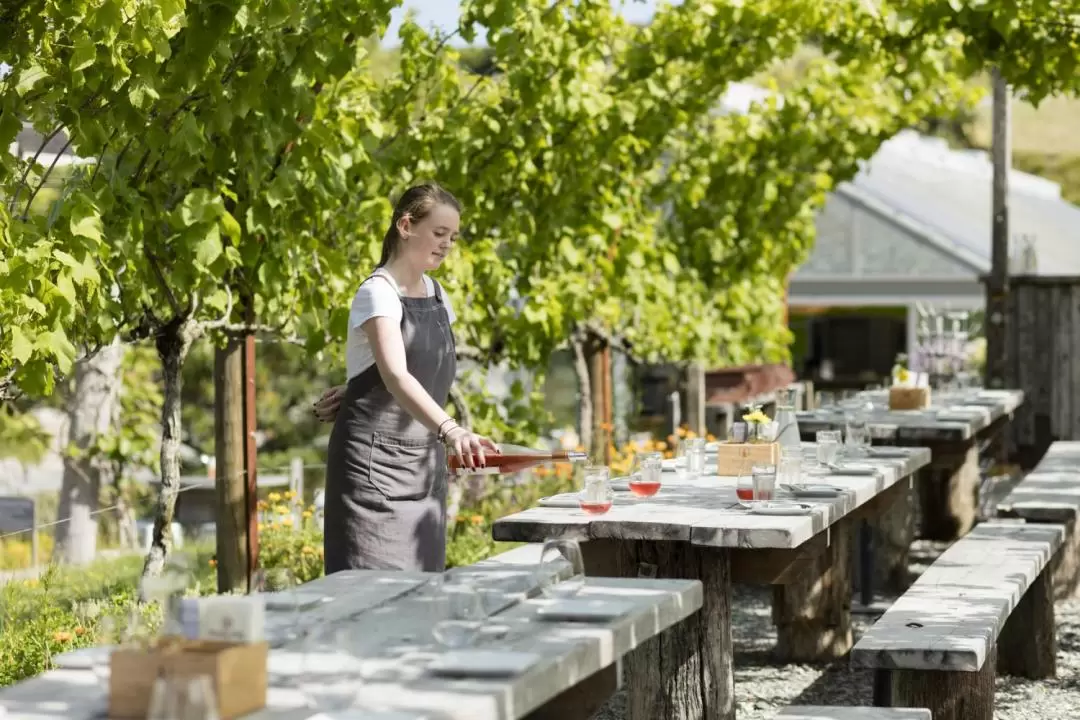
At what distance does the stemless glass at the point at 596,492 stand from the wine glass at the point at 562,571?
3.38ft

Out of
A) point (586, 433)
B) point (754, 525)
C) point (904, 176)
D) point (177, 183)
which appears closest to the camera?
point (754, 525)

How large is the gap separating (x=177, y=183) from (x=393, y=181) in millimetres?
2057

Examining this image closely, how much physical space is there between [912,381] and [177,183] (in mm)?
4938

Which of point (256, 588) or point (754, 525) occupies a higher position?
point (754, 525)

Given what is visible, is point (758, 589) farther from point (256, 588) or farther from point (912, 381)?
point (256, 588)

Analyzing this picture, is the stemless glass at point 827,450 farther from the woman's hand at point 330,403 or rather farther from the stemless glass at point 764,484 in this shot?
the woman's hand at point 330,403

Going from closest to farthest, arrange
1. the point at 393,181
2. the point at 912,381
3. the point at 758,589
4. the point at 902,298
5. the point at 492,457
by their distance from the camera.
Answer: the point at 492,457
the point at 393,181
the point at 758,589
the point at 912,381
the point at 902,298

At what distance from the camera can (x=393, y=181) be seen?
811 centimetres

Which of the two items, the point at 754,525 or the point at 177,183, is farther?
the point at 177,183

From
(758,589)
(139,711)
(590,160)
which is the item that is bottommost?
(758,589)

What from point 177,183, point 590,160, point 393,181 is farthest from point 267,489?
point 177,183

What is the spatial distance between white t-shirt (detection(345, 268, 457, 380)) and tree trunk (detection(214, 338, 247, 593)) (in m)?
2.69

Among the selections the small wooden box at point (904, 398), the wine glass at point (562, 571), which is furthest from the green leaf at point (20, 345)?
the small wooden box at point (904, 398)

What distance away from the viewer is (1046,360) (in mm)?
14117
